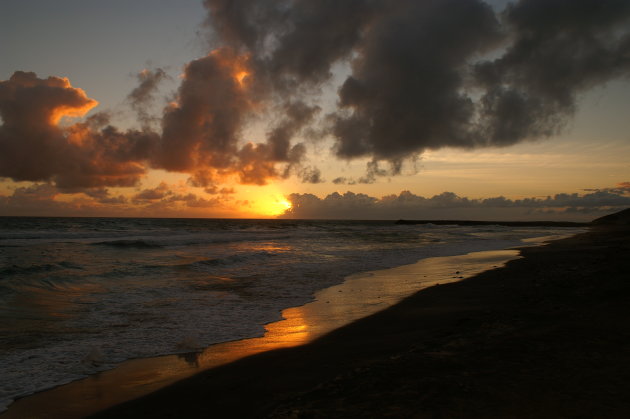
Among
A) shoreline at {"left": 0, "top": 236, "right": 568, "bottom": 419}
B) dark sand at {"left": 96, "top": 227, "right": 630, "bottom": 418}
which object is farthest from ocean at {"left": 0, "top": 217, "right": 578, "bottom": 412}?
dark sand at {"left": 96, "top": 227, "right": 630, "bottom": 418}

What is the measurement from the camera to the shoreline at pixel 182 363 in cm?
498

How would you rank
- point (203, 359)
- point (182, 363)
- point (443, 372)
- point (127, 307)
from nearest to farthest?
point (443, 372)
point (182, 363)
point (203, 359)
point (127, 307)

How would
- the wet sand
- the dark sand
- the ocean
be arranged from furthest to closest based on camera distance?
the ocean
the wet sand
the dark sand

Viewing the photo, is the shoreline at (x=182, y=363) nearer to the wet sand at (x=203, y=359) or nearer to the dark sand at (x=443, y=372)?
the wet sand at (x=203, y=359)

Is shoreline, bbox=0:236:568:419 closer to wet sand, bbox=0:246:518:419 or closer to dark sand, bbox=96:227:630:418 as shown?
wet sand, bbox=0:246:518:419

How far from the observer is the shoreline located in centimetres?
498

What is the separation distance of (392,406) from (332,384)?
1.00m

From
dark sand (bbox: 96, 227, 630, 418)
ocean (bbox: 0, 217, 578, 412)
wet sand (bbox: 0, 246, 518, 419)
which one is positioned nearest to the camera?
dark sand (bbox: 96, 227, 630, 418)

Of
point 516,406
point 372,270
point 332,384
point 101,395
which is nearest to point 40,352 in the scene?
point 101,395

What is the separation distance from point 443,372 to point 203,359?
3.92m

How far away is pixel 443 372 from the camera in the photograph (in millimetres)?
4754

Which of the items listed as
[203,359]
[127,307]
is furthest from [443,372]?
[127,307]

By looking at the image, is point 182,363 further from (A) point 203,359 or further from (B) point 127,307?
(B) point 127,307

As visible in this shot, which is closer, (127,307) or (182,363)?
(182,363)
